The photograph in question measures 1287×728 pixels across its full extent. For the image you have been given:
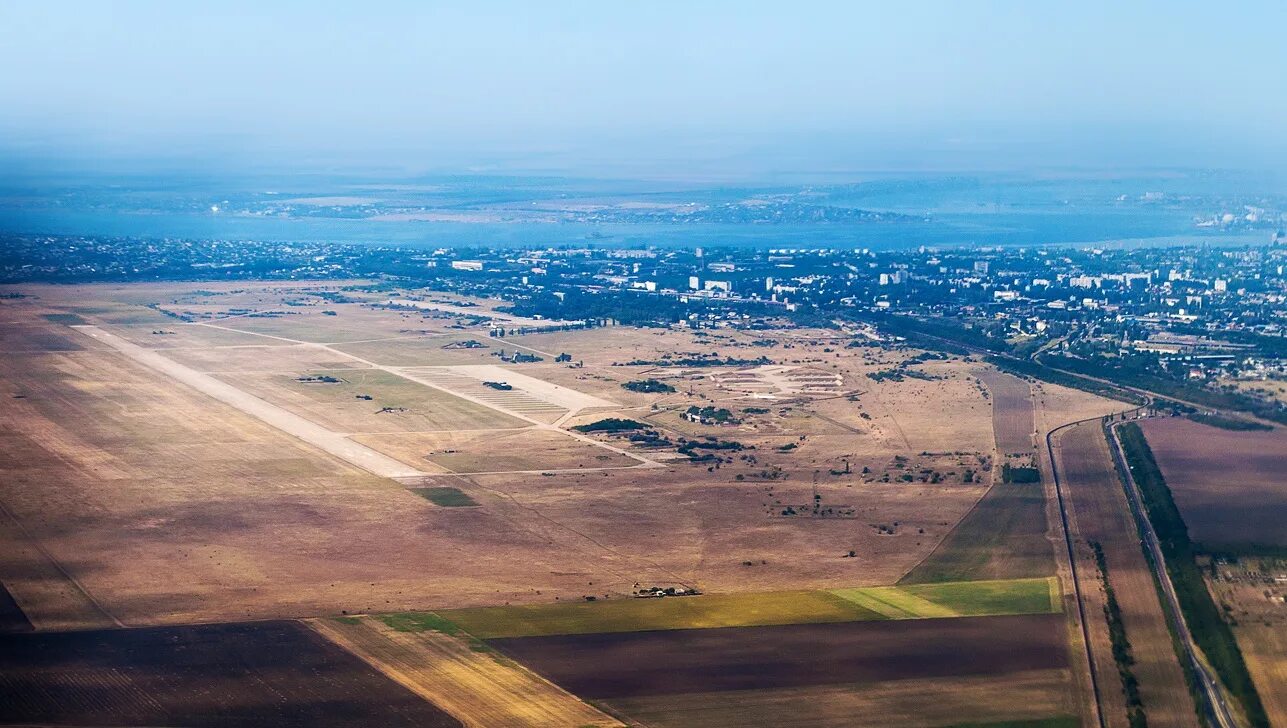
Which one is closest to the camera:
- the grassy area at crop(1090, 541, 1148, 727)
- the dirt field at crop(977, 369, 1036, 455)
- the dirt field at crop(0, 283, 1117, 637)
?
the grassy area at crop(1090, 541, 1148, 727)

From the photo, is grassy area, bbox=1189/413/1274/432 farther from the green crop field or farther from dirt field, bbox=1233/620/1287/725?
dirt field, bbox=1233/620/1287/725

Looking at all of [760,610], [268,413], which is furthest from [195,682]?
[268,413]

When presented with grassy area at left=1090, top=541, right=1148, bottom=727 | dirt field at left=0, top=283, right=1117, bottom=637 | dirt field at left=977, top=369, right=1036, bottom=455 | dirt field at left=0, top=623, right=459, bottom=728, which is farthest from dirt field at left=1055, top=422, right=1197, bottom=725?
dirt field at left=0, top=623, right=459, bottom=728

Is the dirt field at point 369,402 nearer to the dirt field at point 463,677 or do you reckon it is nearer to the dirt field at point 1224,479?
the dirt field at point 463,677

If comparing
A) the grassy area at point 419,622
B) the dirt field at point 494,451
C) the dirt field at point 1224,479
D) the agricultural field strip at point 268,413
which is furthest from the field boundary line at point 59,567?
the dirt field at point 1224,479

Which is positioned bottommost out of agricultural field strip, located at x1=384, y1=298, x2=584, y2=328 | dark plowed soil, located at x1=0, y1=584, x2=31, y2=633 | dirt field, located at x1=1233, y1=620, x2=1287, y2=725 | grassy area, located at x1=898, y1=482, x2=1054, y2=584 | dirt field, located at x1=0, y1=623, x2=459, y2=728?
agricultural field strip, located at x1=384, y1=298, x2=584, y2=328

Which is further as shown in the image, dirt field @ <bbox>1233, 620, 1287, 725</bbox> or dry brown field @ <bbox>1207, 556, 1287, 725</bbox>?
dry brown field @ <bbox>1207, 556, 1287, 725</bbox>

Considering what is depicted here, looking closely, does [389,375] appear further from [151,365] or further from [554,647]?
[554,647]
